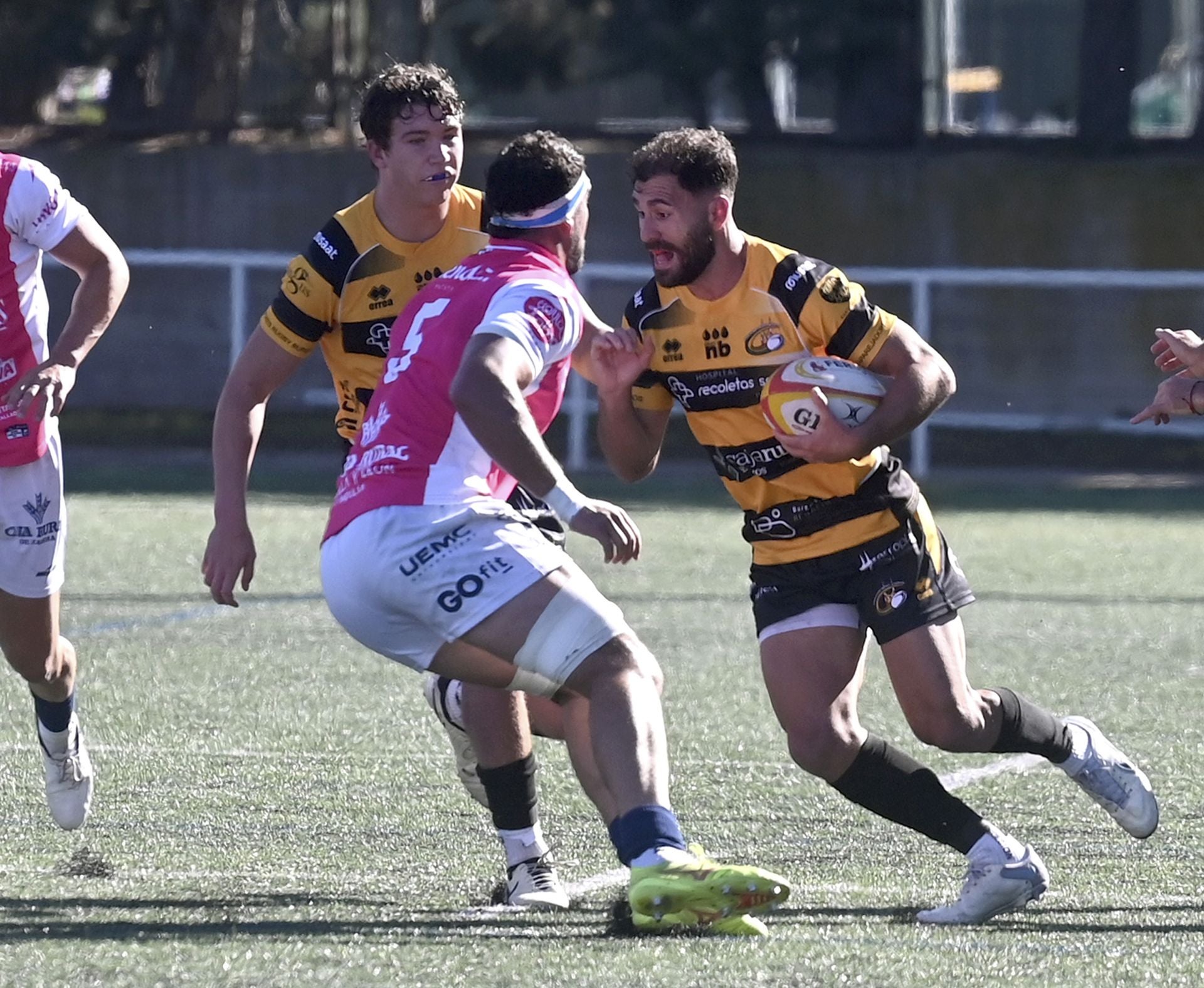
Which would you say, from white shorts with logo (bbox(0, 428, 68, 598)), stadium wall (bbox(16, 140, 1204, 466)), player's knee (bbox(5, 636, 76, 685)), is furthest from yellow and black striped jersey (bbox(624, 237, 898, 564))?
stadium wall (bbox(16, 140, 1204, 466))

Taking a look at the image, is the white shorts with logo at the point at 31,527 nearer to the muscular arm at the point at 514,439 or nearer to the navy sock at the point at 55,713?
the navy sock at the point at 55,713

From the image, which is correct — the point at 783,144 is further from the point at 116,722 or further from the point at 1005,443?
the point at 116,722

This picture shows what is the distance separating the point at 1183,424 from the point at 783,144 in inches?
217

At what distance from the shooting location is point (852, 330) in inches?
207

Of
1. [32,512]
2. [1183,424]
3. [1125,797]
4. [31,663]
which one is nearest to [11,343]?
[32,512]

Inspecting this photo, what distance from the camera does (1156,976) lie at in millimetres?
4375

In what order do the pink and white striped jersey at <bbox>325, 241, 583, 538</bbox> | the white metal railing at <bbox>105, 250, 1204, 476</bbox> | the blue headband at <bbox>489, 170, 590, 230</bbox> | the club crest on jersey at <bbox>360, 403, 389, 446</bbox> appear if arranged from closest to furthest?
the pink and white striped jersey at <bbox>325, 241, 583, 538</bbox>, the club crest on jersey at <bbox>360, 403, 389, 446</bbox>, the blue headband at <bbox>489, 170, 590, 230</bbox>, the white metal railing at <bbox>105, 250, 1204, 476</bbox>

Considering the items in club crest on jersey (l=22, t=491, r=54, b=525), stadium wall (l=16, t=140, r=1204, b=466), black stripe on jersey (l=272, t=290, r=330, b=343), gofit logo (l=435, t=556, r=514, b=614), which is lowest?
stadium wall (l=16, t=140, r=1204, b=466)

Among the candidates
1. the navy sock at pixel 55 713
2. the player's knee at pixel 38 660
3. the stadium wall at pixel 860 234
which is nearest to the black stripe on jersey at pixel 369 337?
the player's knee at pixel 38 660

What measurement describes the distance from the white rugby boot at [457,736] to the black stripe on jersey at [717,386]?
91 centimetres

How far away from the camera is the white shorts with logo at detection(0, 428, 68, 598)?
5.90 metres

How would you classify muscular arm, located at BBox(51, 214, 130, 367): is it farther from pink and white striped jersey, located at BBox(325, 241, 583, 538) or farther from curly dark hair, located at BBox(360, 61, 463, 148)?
pink and white striped jersey, located at BBox(325, 241, 583, 538)

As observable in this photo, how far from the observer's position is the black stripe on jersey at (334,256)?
5.62 meters

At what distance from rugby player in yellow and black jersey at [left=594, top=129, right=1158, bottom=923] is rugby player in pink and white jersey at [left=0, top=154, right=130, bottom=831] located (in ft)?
4.79
